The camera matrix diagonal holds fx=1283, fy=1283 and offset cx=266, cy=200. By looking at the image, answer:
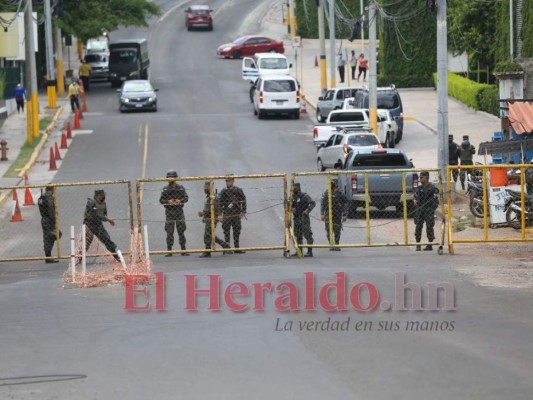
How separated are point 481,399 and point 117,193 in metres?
23.3

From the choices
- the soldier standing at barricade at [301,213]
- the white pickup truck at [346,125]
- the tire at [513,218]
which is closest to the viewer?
the soldier standing at barricade at [301,213]

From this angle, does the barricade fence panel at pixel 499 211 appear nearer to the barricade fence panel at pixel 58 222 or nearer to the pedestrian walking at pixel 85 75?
the barricade fence panel at pixel 58 222

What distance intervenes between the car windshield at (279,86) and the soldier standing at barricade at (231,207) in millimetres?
29248

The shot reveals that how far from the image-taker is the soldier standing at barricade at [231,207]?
25.5m

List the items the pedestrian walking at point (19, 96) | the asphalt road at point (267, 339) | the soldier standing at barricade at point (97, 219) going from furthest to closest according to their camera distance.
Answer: the pedestrian walking at point (19, 96), the soldier standing at barricade at point (97, 219), the asphalt road at point (267, 339)

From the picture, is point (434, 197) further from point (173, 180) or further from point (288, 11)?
point (288, 11)

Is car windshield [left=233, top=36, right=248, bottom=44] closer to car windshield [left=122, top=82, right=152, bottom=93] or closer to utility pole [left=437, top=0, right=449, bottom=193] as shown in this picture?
car windshield [left=122, top=82, right=152, bottom=93]

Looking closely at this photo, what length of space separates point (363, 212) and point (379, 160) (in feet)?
6.24

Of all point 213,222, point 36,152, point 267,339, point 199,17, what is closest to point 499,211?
point 213,222

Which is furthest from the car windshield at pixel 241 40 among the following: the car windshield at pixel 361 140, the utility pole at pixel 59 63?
the car windshield at pixel 361 140

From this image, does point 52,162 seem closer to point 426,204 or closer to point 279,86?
point 279,86

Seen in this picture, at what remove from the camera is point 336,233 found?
25.8 m

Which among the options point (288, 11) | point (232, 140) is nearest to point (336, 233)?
point (232, 140)

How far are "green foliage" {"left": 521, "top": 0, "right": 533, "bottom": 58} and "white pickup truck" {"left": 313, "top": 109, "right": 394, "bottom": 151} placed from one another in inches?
244
